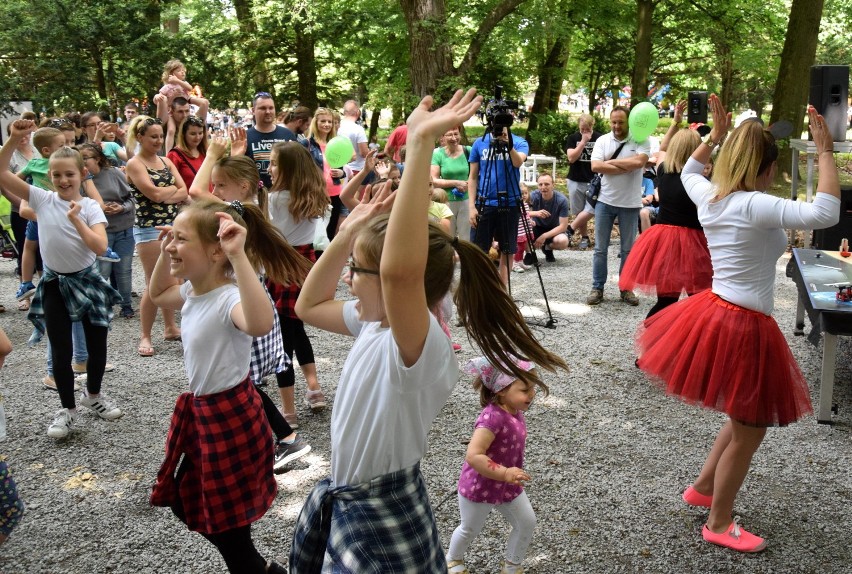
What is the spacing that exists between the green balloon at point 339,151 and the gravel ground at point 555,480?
2146 millimetres

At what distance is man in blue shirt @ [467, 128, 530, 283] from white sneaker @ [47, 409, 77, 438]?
3589 mm

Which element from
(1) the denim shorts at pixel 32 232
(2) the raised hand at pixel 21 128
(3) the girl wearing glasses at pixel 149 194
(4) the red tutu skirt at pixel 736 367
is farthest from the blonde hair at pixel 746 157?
(1) the denim shorts at pixel 32 232

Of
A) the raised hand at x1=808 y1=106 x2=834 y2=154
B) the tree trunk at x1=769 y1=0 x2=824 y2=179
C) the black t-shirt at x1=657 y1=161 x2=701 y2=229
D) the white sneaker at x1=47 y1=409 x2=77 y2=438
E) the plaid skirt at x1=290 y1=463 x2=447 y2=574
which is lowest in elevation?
the white sneaker at x1=47 y1=409 x2=77 y2=438

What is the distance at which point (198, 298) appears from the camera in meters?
2.81

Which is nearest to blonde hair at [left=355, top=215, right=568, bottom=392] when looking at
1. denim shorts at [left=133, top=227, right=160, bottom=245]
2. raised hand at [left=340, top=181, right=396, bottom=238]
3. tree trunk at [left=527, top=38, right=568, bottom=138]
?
raised hand at [left=340, top=181, right=396, bottom=238]

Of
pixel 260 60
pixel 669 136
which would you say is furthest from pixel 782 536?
pixel 260 60

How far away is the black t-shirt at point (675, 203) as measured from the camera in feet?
18.3

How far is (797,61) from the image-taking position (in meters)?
13.1

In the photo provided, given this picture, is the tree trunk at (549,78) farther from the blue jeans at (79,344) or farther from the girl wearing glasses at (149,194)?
the blue jeans at (79,344)

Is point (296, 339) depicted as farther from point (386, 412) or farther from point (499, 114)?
point (386, 412)

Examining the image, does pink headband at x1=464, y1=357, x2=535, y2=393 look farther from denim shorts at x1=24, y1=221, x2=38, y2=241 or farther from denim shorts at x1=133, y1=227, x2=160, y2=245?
denim shorts at x1=24, y1=221, x2=38, y2=241

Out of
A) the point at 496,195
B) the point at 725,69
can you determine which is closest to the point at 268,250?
the point at 496,195

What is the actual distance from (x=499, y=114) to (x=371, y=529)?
192 inches

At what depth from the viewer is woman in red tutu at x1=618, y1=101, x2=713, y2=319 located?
544cm
